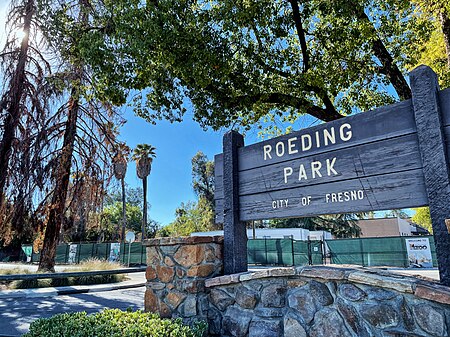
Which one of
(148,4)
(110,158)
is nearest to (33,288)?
(110,158)

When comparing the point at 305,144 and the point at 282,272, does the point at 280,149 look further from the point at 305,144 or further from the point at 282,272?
the point at 282,272

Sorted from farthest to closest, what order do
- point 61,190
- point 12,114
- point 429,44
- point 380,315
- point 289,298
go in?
1. point 61,190
2. point 12,114
3. point 429,44
4. point 289,298
5. point 380,315

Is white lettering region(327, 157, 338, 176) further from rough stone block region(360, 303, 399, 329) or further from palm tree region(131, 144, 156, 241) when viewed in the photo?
palm tree region(131, 144, 156, 241)

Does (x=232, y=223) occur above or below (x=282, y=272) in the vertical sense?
above

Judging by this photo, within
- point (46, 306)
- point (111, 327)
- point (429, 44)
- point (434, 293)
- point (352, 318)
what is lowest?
point (46, 306)

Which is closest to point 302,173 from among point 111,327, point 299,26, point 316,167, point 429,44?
point 316,167

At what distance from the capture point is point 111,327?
2.96 metres

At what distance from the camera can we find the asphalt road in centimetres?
605

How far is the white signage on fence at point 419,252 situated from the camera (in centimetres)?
1900

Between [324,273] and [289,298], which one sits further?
[289,298]

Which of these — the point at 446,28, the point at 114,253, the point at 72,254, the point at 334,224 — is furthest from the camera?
the point at 334,224

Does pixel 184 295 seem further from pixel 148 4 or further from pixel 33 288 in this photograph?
pixel 33 288

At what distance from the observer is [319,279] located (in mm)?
2881

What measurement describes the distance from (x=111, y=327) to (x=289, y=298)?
1.61 metres
